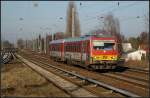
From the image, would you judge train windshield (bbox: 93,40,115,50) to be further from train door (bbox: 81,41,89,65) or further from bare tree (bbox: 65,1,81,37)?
bare tree (bbox: 65,1,81,37)

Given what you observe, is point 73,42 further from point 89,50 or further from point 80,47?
point 89,50

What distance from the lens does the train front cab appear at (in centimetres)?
2764

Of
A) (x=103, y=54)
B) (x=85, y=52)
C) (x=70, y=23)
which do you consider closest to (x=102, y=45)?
(x=103, y=54)

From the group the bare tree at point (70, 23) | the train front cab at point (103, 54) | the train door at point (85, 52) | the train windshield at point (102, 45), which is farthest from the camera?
the bare tree at point (70, 23)

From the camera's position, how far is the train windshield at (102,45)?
2794 cm

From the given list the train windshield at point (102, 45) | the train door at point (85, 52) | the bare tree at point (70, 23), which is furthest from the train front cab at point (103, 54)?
the bare tree at point (70, 23)

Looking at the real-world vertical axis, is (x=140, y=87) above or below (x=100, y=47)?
below

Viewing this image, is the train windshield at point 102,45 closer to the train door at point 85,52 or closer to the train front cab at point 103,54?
the train front cab at point 103,54

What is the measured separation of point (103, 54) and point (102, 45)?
0.80m

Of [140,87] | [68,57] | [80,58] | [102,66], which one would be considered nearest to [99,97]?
[140,87]

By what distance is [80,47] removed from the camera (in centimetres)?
3089

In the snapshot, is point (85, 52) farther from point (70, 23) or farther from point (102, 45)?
point (70, 23)

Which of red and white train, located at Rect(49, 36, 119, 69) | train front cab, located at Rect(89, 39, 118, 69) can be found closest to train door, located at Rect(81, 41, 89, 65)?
red and white train, located at Rect(49, 36, 119, 69)

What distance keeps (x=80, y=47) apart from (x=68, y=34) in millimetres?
54801
